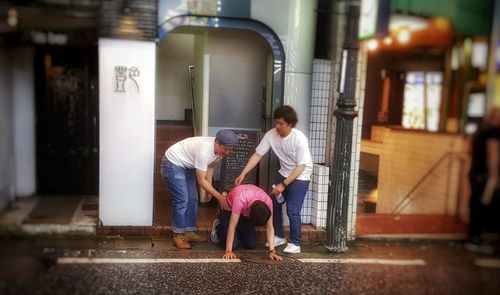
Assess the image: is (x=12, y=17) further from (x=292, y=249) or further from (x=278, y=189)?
(x=292, y=249)

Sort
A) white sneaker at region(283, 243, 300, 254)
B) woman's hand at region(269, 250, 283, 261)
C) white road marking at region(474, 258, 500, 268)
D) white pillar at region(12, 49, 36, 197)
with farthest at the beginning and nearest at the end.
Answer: white sneaker at region(283, 243, 300, 254)
woman's hand at region(269, 250, 283, 261)
white road marking at region(474, 258, 500, 268)
white pillar at region(12, 49, 36, 197)

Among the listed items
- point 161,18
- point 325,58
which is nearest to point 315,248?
point 325,58

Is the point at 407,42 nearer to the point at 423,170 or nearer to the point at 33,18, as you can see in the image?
the point at 423,170

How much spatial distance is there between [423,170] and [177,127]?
233 inches

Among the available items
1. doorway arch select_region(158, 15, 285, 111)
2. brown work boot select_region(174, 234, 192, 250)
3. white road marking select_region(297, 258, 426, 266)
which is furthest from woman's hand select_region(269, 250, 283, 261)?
doorway arch select_region(158, 15, 285, 111)

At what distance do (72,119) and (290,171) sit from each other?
3.57 m

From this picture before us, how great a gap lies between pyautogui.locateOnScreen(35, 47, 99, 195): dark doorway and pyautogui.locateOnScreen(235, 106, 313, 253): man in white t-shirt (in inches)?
115

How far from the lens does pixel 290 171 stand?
17.6 ft

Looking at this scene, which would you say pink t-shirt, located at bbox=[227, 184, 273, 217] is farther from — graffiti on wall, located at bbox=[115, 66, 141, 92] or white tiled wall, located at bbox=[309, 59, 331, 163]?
graffiti on wall, located at bbox=[115, 66, 141, 92]

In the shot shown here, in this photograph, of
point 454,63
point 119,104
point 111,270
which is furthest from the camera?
point 119,104

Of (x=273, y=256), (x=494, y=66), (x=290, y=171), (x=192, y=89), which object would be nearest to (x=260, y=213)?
(x=273, y=256)

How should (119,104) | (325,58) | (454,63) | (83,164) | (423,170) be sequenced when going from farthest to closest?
1. (83,164)
2. (325,58)
3. (119,104)
4. (423,170)
5. (454,63)

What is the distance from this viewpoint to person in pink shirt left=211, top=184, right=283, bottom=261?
462 cm

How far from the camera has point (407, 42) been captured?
2.20 m
